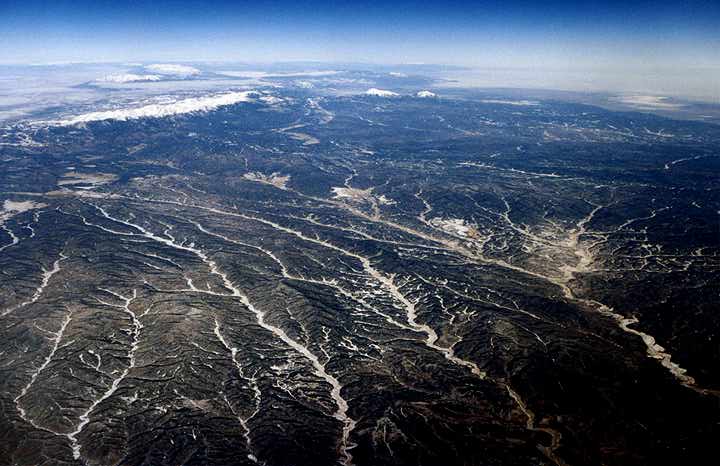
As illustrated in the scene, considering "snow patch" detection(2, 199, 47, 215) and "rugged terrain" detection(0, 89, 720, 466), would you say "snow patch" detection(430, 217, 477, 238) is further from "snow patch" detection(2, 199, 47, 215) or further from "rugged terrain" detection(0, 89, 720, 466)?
"snow patch" detection(2, 199, 47, 215)

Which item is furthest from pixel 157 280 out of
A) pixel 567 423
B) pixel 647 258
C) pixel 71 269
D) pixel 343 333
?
pixel 647 258

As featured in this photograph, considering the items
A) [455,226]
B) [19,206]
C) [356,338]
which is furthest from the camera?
[19,206]

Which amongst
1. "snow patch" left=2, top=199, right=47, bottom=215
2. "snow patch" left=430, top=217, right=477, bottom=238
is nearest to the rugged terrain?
"snow patch" left=430, top=217, right=477, bottom=238

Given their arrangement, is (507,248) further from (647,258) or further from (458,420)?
(458,420)

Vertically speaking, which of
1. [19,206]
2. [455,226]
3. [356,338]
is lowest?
[19,206]

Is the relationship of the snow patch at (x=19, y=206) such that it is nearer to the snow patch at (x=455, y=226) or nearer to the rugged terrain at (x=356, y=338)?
the rugged terrain at (x=356, y=338)

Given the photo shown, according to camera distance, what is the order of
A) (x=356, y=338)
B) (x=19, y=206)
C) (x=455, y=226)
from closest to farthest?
(x=356, y=338) < (x=455, y=226) < (x=19, y=206)

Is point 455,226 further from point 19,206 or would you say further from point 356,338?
point 19,206

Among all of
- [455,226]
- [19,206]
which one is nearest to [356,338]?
[455,226]

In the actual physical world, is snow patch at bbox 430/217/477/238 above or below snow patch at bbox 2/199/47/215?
above

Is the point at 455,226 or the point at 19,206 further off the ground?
the point at 455,226

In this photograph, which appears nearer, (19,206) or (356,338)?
(356,338)
